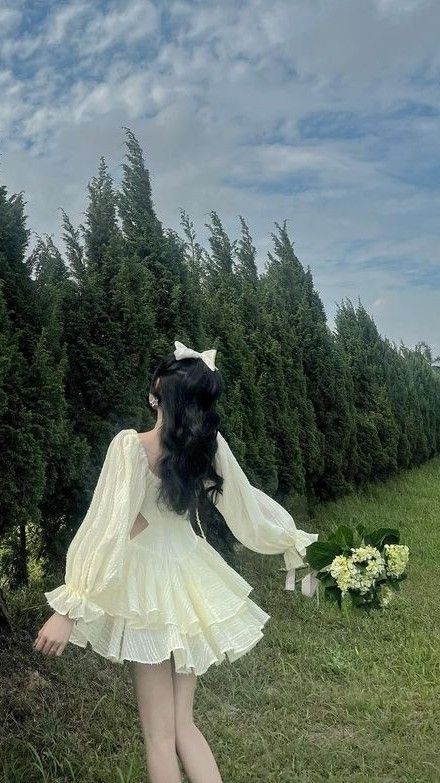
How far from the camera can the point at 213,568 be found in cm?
315

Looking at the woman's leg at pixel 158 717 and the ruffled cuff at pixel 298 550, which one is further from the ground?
the ruffled cuff at pixel 298 550

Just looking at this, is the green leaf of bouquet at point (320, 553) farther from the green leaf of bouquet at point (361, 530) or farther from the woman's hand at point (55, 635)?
the woman's hand at point (55, 635)

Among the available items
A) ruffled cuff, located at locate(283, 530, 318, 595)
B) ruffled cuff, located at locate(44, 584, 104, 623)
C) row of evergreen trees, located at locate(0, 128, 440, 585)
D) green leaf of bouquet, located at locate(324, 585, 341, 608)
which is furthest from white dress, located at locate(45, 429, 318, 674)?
row of evergreen trees, located at locate(0, 128, 440, 585)

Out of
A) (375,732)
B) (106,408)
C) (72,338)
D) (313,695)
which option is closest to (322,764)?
(375,732)

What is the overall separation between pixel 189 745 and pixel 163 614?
18.3 inches

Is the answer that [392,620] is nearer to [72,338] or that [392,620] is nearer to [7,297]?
[72,338]

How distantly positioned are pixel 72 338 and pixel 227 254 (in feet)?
17.3

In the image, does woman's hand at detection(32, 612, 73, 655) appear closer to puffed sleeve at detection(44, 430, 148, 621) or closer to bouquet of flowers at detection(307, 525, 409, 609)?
puffed sleeve at detection(44, 430, 148, 621)

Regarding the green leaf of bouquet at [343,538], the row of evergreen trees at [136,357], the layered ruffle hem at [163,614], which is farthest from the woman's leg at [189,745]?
the row of evergreen trees at [136,357]

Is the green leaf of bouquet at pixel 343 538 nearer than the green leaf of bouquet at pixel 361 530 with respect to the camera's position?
Yes

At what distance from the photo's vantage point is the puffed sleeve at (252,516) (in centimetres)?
329

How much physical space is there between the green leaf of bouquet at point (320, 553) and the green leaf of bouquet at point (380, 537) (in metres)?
0.55

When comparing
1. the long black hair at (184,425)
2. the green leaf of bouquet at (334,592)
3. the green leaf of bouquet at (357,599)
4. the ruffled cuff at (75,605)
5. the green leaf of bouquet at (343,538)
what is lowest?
the green leaf of bouquet at (357,599)

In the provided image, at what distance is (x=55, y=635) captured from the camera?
2.71m
